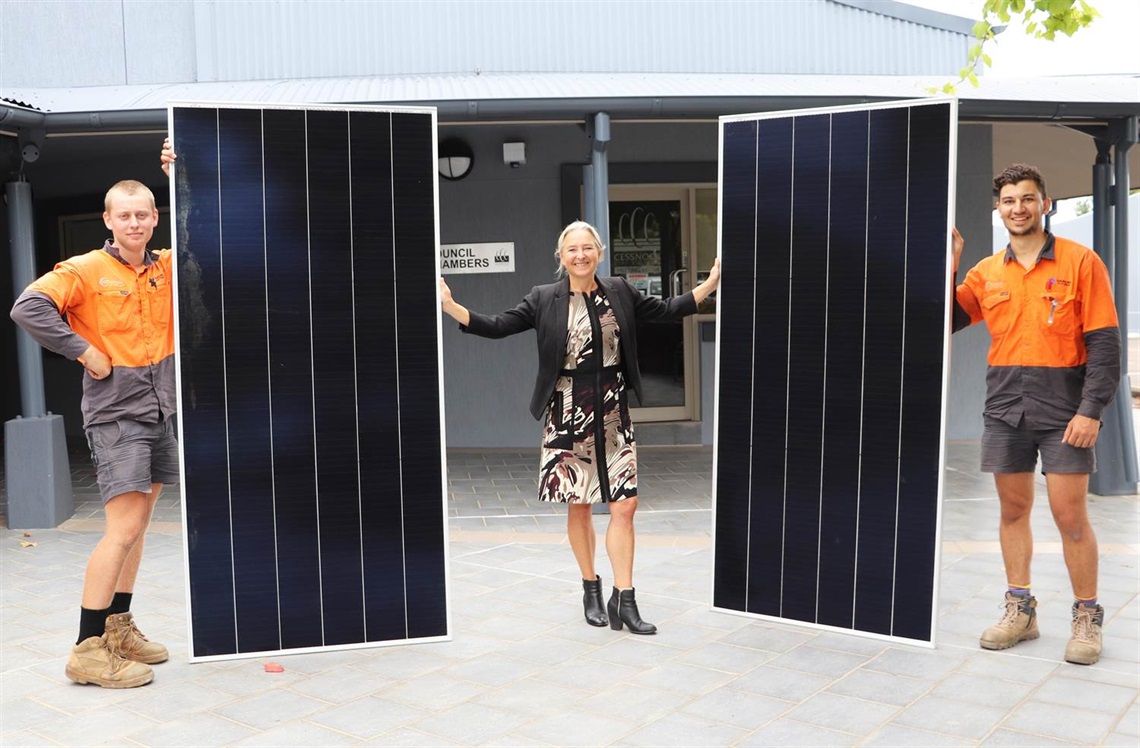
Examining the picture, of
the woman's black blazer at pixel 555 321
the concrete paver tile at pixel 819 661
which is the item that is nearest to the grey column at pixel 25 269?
the woman's black blazer at pixel 555 321

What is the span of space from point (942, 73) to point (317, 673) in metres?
9.05

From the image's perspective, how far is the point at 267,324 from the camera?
4418 millimetres

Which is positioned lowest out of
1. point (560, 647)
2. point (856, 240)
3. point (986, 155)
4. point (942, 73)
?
point (560, 647)

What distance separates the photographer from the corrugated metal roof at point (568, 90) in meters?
7.45

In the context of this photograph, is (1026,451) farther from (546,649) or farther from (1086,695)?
(546,649)

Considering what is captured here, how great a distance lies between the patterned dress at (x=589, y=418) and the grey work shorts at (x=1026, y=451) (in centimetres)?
147

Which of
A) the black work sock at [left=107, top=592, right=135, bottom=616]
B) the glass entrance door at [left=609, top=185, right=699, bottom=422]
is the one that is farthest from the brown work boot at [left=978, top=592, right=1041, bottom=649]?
the glass entrance door at [left=609, top=185, right=699, bottom=422]

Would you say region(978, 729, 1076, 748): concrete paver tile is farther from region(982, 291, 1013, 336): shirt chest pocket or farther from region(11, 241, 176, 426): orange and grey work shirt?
region(11, 241, 176, 426): orange and grey work shirt

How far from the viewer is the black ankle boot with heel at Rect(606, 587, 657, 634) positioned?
481 centimetres

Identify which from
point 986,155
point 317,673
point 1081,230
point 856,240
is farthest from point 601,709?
point 1081,230

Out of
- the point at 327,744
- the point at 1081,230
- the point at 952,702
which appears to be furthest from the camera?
the point at 1081,230

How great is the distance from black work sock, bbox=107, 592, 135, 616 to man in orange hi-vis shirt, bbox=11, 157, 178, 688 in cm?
5

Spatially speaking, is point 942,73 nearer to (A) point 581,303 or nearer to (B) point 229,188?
(A) point 581,303

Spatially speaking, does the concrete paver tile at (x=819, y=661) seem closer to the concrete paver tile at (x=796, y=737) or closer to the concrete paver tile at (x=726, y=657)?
the concrete paver tile at (x=726, y=657)
